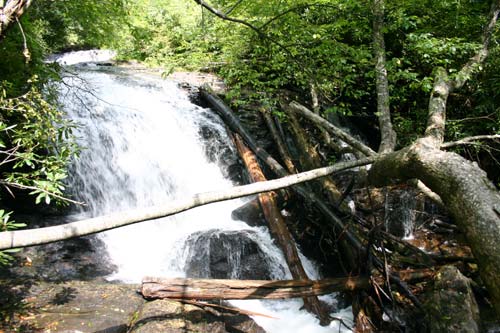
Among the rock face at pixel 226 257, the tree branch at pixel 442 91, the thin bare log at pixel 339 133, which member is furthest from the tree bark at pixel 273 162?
the rock face at pixel 226 257

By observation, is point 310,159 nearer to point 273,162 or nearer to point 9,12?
point 273,162

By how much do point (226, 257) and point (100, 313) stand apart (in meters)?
2.34

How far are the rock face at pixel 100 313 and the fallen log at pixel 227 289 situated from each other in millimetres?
140

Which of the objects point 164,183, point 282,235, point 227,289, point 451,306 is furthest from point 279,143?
point 451,306

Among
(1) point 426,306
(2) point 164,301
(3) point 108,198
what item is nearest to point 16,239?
(2) point 164,301

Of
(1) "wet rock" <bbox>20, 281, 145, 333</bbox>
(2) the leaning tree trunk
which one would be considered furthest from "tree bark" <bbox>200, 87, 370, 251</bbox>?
(1) "wet rock" <bbox>20, 281, 145, 333</bbox>

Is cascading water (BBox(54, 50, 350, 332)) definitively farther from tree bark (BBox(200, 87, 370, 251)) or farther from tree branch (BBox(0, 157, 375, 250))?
tree branch (BBox(0, 157, 375, 250))

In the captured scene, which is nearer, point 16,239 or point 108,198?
point 16,239

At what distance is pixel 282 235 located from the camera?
5.87 m

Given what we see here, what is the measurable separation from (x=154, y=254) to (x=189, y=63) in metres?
3.93

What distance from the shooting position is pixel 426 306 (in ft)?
13.4

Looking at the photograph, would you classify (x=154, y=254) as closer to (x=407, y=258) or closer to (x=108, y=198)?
(x=108, y=198)

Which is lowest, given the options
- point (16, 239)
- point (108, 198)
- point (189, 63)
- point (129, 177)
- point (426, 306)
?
point (426, 306)

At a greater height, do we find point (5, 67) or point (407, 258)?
point (5, 67)
